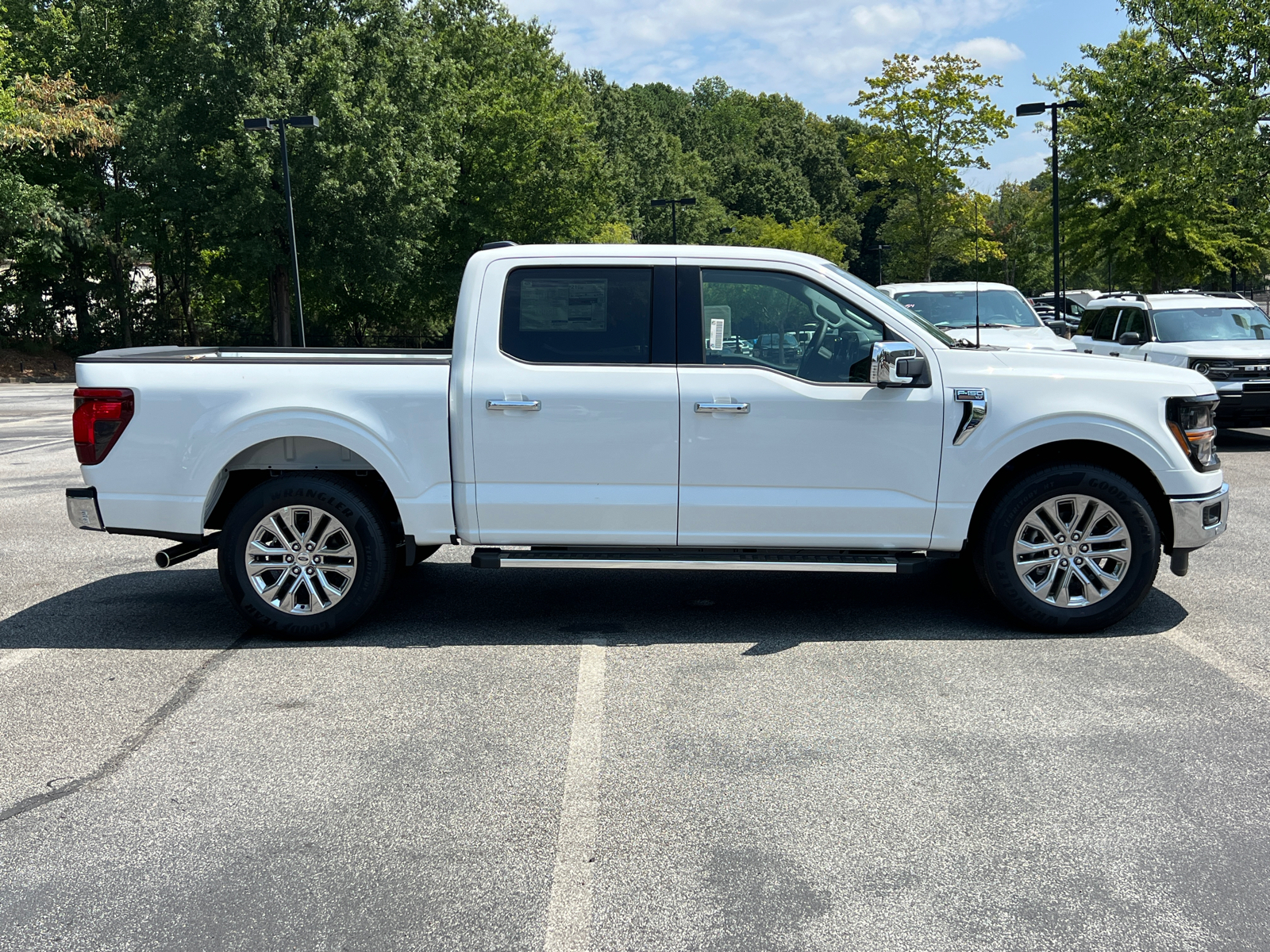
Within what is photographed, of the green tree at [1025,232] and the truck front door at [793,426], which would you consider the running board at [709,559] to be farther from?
the green tree at [1025,232]

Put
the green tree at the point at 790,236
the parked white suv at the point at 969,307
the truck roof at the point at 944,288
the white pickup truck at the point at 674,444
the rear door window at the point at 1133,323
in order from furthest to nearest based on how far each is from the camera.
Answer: the green tree at the point at 790,236
the truck roof at the point at 944,288
the rear door window at the point at 1133,323
the parked white suv at the point at 969,307
the white pickup truck at the point at 674,444

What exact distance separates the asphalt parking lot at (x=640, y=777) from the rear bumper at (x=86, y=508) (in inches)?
25.4

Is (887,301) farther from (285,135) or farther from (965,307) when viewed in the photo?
(285,135)

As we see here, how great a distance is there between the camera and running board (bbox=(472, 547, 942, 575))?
19.3 ft

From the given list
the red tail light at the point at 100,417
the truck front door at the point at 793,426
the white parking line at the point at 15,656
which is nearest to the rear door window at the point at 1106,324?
the truck front door at the point at 793,426

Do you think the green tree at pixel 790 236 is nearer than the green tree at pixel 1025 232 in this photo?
No

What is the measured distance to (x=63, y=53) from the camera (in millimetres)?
41281

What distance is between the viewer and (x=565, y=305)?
6000 mm

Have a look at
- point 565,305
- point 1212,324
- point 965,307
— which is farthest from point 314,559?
point 1212,324

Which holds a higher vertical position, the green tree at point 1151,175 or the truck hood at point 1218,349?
the green tree at point 1151,175

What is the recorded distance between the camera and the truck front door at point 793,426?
584cm

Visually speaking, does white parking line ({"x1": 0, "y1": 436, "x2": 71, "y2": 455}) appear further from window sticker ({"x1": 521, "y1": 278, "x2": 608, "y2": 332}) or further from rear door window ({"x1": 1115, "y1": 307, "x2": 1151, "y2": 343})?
rear door window ({"x1": 1115, "y1": 307, "x2": 1151, "y2": 343})

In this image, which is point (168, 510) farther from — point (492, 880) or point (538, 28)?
point (538, 28)

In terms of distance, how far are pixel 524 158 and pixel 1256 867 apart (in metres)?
41.7
